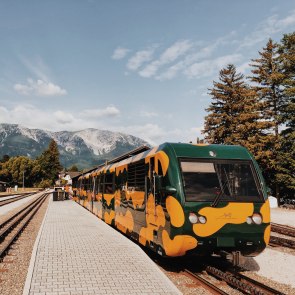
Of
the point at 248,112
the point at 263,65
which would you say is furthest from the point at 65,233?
the point at 263,65

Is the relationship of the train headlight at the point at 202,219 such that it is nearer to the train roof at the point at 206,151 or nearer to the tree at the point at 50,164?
the train roof at the point at 206,151

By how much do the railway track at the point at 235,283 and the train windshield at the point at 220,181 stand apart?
171 cm

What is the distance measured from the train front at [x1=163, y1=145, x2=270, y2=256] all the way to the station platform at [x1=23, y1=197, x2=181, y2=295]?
4.42 ft

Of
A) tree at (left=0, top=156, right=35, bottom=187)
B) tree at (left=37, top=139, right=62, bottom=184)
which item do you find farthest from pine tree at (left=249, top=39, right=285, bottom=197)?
tree at (left=37, top=139, right=62, bottom=184)

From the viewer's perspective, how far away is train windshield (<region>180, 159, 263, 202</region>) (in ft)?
26.1

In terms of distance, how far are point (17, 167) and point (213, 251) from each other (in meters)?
106

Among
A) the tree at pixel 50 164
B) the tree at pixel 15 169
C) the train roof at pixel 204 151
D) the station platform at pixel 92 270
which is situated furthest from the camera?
the tree at pixel 50 164

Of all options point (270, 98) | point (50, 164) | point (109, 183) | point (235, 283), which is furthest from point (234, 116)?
point (50, 164)

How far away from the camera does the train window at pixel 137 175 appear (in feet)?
33.2

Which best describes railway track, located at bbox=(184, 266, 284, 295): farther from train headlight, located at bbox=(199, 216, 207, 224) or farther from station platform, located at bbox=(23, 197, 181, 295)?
train headlight, located at bbox=(199, 216, 207, 224)

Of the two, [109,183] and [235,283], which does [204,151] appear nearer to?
[235,283]

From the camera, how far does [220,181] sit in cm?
822

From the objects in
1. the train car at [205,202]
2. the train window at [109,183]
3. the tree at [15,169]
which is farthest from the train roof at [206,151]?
the tree at [15,169]

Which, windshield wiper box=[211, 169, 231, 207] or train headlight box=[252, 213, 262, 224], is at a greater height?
windshield wiper box=[211, 169, 231, 207]
